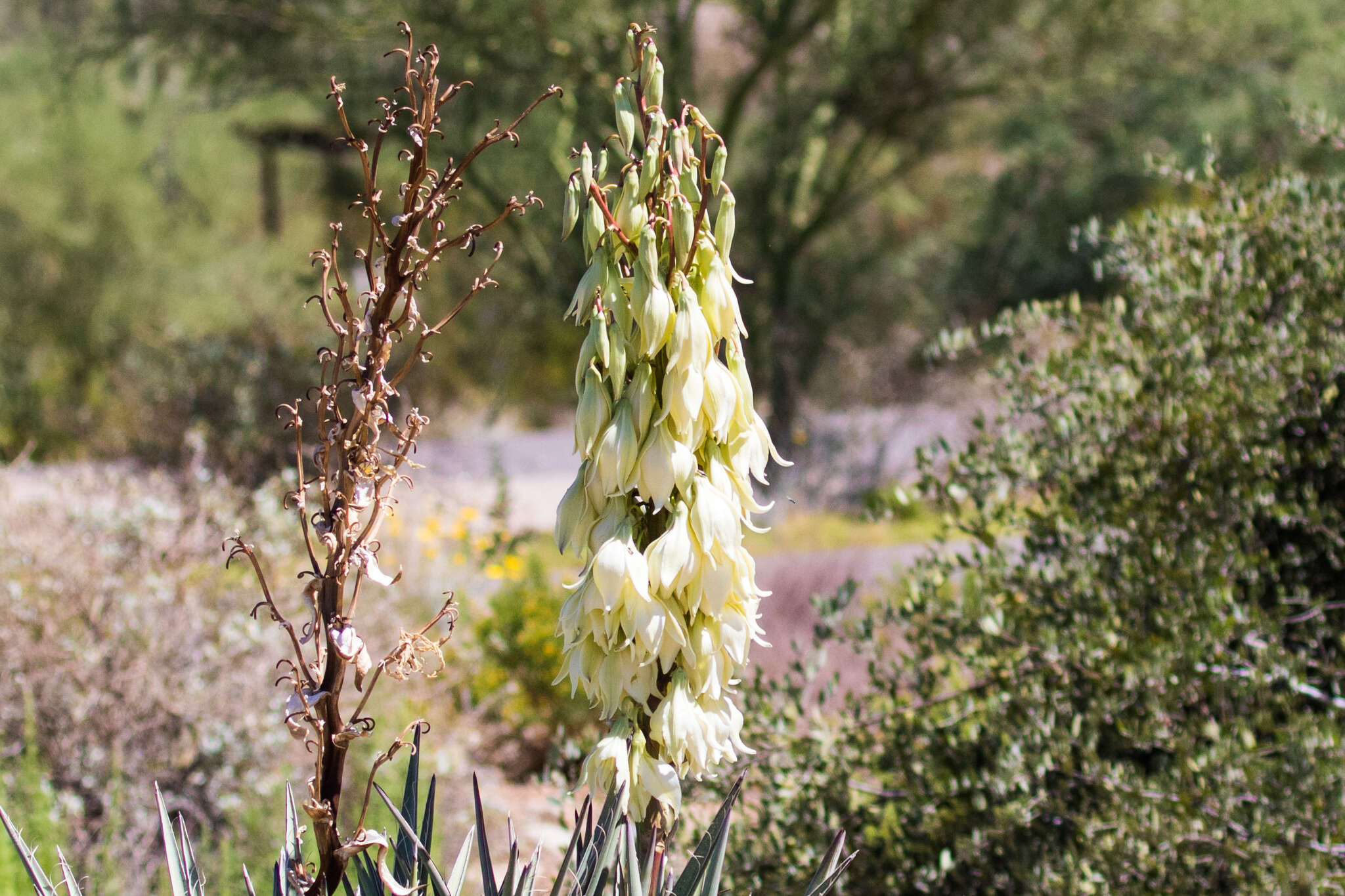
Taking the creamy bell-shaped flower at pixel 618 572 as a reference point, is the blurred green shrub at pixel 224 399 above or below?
below

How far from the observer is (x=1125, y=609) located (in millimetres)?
2453

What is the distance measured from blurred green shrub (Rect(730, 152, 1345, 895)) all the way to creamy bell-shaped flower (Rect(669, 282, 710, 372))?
4.49 ft

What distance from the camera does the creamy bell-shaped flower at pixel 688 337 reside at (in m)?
1.21

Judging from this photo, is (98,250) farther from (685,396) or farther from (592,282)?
A: (685,396)

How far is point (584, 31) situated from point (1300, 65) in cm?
625

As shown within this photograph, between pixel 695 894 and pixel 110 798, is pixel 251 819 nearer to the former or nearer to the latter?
pixel 110 798

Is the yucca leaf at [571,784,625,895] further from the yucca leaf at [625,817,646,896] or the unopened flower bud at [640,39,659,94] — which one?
the unopened flower bud at [640,39,659,94]

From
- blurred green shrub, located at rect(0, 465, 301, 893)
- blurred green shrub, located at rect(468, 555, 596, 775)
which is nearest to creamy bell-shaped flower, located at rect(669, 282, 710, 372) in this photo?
blurred green shrub, located at rect(0, 465, 301, 893)

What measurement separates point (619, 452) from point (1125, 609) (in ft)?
5.51

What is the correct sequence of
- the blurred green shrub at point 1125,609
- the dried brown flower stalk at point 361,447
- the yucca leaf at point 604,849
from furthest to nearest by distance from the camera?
the blurred green shrub at point 1125,609 < the yucca leaf at point 604,849 < the dried brown flower stalk at point 361,447

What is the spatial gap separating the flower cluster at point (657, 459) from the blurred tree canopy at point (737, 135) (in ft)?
6.97

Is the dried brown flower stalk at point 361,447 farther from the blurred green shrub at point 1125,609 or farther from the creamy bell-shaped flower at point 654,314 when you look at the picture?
the blurred green shrub at point 1125,609

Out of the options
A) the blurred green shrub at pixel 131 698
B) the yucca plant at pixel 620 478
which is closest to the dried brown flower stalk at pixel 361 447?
the yucca plant at pixel 620 478

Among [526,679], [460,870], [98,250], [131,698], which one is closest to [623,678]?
[460,870]
